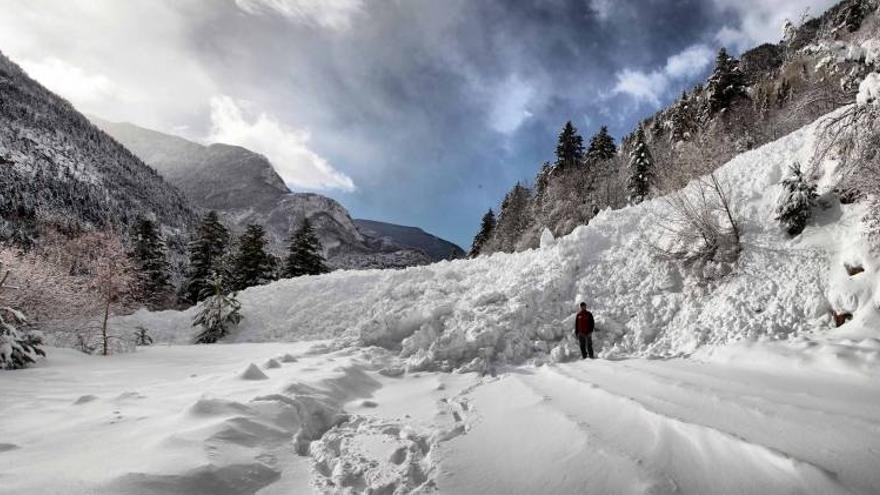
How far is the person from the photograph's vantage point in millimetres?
10594

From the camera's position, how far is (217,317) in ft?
65.5

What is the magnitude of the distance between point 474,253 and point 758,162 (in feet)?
154

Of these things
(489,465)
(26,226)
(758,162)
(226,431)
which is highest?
(26,226)

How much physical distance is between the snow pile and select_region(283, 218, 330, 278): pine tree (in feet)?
99.8

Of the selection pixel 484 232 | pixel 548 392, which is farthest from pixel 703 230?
pixel 484 232

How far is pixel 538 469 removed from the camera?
4.36m

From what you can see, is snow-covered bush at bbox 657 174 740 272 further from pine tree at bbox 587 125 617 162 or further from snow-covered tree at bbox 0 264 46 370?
pine tree at bbox 587 125 617 162

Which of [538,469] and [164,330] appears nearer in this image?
[538,469]

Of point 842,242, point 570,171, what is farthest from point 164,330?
point 570,171

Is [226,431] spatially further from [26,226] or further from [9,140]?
[9,140]

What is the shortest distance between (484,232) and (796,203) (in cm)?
4973

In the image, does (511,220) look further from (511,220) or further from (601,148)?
(601,148)

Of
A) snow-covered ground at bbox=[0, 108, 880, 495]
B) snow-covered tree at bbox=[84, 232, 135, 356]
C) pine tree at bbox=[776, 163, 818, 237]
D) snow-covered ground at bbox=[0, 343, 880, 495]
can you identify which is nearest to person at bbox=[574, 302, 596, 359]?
snow-covered ground at bbox=[0, 108, 880, 495]

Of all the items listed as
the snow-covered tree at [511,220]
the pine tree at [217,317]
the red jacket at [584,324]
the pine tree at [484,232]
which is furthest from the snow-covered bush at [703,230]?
the pine tree at [484,232]
